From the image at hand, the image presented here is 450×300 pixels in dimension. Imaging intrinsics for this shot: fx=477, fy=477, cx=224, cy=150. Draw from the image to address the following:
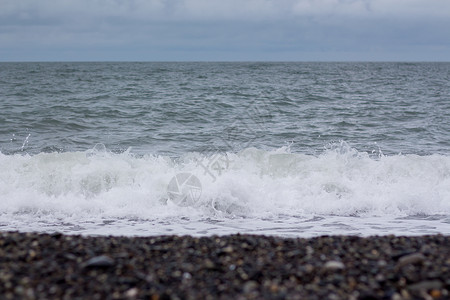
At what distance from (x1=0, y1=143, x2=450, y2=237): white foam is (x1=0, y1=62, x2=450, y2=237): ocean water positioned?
0.08 ft

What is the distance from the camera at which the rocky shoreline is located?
3561 millimetres

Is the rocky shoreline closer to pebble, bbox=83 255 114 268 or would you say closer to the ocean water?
pebble, bbox=83 255 114 268

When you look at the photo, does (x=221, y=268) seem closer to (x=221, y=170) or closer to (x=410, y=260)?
(x=410, y=260)

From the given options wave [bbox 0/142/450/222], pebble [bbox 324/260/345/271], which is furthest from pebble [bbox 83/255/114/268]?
wave [bbox 0/142/450/222]

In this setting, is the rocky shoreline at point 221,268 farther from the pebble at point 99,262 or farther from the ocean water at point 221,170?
the ocean water at point 221,170

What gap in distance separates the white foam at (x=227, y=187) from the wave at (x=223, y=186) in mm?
17

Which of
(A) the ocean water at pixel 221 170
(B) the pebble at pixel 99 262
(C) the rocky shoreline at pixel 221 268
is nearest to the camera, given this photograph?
(C) the rocky shoreline at pixel 221 268

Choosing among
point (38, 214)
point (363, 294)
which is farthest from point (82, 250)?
point (38, 214)

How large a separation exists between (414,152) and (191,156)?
220 inches

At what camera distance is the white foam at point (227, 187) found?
25.0 feet

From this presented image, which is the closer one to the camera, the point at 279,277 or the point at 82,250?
the point at 279,277

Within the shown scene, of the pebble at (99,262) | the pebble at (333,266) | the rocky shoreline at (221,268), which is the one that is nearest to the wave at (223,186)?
the rocky shoreline at (221,268)

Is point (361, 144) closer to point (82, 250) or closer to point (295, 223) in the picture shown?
point (295, 223)

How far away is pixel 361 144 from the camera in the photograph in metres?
12.8
